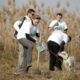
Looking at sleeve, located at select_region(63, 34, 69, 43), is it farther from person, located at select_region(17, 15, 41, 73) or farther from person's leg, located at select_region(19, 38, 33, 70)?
person's leg, located at select_region(19, 38, 33, 70)

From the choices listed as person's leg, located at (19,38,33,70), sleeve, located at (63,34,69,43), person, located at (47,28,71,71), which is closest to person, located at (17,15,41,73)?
person's leg, located at (19,38,33,70)

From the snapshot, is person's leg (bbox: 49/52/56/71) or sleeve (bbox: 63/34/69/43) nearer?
sleeve (bbox: 63/34/69/43)

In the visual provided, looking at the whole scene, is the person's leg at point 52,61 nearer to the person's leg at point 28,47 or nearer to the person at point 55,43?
the person at point 55,43

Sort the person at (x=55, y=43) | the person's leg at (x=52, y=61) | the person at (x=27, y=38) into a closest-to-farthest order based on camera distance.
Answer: the person at (x=27, y=38) < the person at (x=55, y=43) < the person's leg at (x=52, y=61)

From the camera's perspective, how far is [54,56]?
10742 mm

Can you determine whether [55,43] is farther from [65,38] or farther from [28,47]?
[28,47]

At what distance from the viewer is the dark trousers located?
34.7 feet

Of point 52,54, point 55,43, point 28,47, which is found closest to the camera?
point 28,47

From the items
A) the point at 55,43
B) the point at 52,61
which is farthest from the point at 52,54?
the point at 55,43

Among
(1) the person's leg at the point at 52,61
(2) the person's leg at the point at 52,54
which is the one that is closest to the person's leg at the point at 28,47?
(2) the person's leg at the point at 52,54

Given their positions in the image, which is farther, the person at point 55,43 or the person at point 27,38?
the person at point 55,43

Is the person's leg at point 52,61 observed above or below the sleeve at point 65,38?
below

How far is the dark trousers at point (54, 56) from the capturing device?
10.6 meters

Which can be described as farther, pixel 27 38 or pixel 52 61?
pixel 52 61
